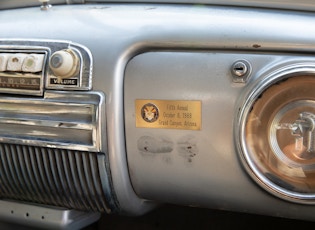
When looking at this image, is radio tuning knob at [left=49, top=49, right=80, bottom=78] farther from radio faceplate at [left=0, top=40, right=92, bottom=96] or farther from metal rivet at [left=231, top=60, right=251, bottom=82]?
metal rivet at [left=231, top=60, right=251, bottom=82]

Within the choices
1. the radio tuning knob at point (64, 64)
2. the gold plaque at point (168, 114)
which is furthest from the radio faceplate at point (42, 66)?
the gold plaque at point (168, 114)

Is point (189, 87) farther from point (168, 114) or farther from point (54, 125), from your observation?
point (54, 125)

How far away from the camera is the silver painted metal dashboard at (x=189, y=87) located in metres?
0.98

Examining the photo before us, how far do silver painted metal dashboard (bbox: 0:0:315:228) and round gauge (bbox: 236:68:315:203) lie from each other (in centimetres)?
2

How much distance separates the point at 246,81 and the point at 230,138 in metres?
0.11

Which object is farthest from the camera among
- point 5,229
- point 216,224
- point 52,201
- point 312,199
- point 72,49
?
point 216,224

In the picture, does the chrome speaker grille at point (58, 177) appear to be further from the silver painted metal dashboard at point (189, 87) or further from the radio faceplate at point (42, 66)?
the radio faceplate at point (42, 66)

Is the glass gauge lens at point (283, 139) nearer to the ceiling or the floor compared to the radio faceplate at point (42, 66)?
nearer to the floor

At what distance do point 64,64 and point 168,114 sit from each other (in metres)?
0.24

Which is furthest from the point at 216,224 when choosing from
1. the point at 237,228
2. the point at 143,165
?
the point at 143,165

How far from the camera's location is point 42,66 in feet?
3.54

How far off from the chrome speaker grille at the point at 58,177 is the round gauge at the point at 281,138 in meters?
0.31

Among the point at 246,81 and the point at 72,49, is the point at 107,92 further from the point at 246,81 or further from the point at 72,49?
the point at 246,81

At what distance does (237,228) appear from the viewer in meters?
1.53
